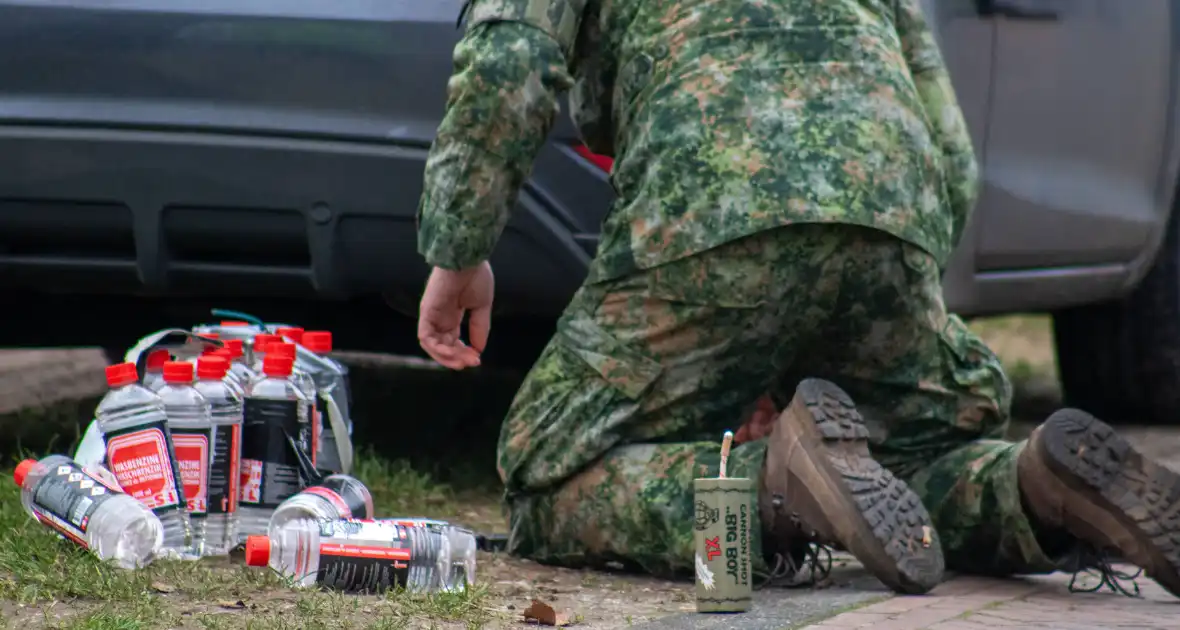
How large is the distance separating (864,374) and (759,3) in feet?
2.34

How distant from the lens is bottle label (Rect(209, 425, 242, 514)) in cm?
357

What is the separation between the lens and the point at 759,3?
3404 mm

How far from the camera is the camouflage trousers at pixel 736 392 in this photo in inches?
134

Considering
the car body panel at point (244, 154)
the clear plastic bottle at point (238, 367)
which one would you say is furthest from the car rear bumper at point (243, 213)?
the clear plastic bottle at point (238, 367)

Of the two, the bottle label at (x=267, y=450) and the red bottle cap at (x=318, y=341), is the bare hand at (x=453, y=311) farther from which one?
the red bottle cap at (x=318, y=341)

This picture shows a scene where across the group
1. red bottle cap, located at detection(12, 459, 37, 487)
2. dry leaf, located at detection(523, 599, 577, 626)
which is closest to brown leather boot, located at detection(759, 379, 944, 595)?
dry leaf, located at detection(523, 599, 577, 626)

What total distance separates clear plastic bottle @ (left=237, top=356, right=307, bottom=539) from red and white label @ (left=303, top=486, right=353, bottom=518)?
0.52ft

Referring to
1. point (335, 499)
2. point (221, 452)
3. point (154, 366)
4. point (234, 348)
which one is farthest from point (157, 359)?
point (335, 499)

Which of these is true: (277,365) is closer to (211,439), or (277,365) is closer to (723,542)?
(211,439)

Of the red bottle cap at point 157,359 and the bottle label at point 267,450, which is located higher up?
the red bottle cap at point 157,359

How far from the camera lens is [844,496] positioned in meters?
3.22

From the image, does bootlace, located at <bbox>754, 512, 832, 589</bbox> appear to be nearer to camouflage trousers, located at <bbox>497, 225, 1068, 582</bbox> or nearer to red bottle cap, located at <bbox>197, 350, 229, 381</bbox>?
camouflage trousers, located at <bbox>497, 225, 1068, 582</bbox>

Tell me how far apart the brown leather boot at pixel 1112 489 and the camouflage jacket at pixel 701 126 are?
0.43 meters

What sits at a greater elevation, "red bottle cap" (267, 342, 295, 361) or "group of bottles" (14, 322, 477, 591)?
"red bottle cap" (267, 342, 295, 361)
